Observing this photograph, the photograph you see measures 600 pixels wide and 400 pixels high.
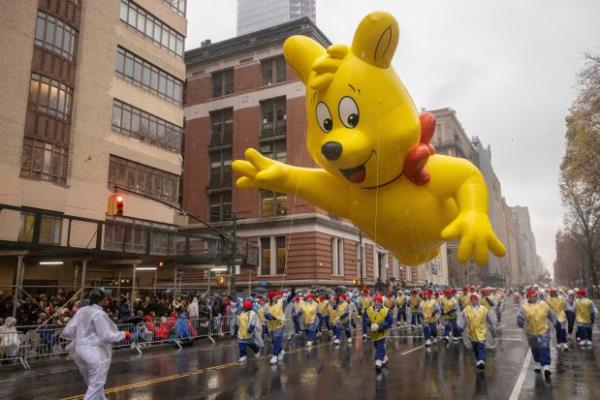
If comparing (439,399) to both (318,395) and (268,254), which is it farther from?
(268,254)

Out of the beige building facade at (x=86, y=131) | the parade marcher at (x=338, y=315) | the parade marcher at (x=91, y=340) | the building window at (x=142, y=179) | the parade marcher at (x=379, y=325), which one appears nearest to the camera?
the parade marcher at (x=91, y=340)

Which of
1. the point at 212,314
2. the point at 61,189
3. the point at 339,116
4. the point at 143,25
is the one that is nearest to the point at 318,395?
the point at 339,116

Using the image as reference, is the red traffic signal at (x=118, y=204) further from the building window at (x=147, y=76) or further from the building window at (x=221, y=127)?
the building window at (x=221, y=127)

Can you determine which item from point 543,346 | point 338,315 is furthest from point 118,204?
point 543,346

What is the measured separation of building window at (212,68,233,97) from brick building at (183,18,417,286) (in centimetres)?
8

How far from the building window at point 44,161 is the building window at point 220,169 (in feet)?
60.9

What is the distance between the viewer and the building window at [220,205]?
135 ft

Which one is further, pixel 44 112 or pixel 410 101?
pixel 44 112

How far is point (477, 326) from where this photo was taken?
12.3 meters

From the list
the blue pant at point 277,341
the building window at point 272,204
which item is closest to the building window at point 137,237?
the blue pant at point 277,341

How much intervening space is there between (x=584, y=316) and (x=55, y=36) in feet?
80.0

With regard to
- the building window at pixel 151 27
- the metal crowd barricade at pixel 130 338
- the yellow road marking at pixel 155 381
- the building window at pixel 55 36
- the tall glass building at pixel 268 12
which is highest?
the tall glass building at pixel 268 12

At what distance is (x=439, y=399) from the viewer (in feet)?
31.2

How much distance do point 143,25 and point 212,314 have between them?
56.6 feet
